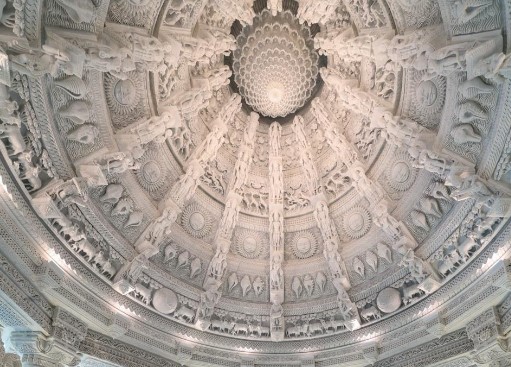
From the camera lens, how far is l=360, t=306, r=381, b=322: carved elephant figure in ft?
43.8

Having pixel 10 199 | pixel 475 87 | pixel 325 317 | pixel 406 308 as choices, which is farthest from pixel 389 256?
pixel 10 199

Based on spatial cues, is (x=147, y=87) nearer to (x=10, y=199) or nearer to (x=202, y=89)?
(x=202, y=89)

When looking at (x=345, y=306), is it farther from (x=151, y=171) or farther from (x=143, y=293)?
(x=151, y=171)

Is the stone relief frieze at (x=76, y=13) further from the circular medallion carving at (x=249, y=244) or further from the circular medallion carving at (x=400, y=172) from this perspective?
the circular medallion carving at (x=400, y=172)

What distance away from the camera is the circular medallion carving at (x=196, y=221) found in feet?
47.4

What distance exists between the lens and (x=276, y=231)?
15.1 meters

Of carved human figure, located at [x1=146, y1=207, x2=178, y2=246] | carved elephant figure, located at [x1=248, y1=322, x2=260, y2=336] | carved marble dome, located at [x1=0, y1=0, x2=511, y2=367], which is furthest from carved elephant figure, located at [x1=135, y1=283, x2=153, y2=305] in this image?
carved elephant figure, located at [x1=248, y1=322, x2=260, y2=336]

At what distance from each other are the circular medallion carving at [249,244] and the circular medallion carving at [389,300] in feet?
12.3

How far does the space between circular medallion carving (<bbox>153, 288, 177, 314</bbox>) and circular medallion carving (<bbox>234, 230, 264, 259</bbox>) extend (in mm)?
2565

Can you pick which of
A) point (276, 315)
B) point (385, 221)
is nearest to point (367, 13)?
point (385, 221)

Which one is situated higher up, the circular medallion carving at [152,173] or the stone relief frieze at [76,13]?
the circular medallion carving at [152,173]

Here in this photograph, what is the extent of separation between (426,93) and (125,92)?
23.2 ft

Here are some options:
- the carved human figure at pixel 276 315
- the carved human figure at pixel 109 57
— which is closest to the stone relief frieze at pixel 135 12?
the carved human figure at pixel 109 57

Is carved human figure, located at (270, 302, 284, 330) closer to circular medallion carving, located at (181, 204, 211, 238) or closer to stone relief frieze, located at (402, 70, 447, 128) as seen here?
circular medallion carving, located at (181, 204, 211, 238)
